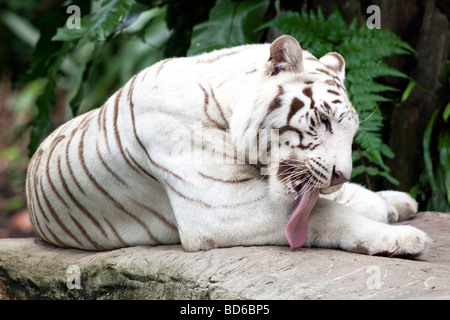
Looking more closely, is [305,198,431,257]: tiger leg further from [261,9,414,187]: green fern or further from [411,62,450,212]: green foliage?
[411,62,450,212]: green foliage

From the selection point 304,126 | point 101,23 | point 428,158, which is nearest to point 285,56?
point 304,126

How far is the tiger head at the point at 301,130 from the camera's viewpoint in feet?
8.94

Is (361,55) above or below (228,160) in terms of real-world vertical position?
above

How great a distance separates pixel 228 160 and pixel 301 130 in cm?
42

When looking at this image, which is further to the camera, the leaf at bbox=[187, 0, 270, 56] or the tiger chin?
the leaf at bbox=[187, 0, 270, 56]

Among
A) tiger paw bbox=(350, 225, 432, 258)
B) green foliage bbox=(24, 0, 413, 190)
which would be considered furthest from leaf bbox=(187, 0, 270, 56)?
tiger paw bbox=(350, 225, 432, 258)

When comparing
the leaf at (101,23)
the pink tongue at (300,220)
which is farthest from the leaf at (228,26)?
Answer: the pink tongue at (300,220)

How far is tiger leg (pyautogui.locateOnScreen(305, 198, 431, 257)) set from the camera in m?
2.78

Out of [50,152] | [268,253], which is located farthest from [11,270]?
[268,253]

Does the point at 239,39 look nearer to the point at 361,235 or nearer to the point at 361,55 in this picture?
the point at 361,55

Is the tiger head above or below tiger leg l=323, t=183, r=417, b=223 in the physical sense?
above

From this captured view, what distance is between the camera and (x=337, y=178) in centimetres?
271

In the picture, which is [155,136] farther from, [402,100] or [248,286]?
[402,100]

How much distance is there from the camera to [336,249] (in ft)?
9.41
